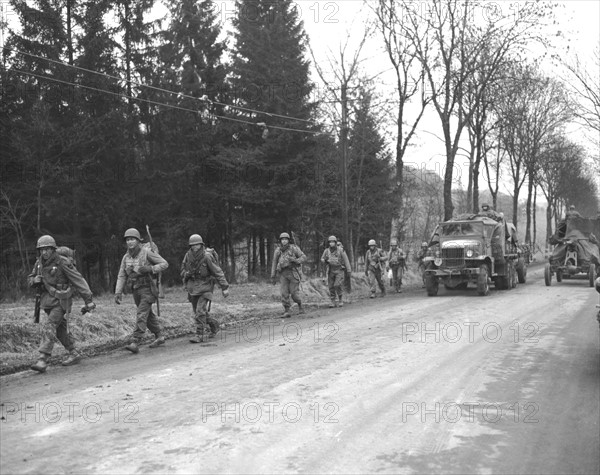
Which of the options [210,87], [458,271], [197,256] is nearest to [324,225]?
[210,87]

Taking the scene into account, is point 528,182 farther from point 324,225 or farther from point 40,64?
point 40,64

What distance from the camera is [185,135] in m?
28.4

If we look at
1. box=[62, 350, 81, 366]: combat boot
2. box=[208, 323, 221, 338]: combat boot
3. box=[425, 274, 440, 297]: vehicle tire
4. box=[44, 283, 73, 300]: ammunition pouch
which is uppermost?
box=[44, 283, 73, 300]: ammunition pouch

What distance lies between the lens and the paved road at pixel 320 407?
4.53 metres

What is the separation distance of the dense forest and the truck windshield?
3827 millimetres

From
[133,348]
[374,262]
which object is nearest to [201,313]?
[133,348]

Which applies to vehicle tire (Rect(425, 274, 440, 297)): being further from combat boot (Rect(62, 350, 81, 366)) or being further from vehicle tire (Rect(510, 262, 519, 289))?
combat boot (Rect(62, 350, 81, 366))

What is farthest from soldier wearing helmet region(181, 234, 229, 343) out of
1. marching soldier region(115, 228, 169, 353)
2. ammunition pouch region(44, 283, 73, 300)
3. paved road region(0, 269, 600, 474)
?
ammunition pouch region(44, 283, 73, 300)

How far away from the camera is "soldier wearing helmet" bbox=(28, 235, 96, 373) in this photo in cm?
820

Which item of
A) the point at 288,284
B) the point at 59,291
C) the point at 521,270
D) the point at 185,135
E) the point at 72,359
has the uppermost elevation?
the point at 185,135

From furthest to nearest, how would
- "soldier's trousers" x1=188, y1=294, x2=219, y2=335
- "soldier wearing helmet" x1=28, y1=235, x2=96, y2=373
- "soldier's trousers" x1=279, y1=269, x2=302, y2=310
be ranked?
"soldier's trousers" x1=279, y1=269, x2=302, y2=310
"soldier's trousers" x1=188, y1=294, x2=219, y2=335
"soldier wearing helmet" x1=28, y1=235, x2=96, y2=373

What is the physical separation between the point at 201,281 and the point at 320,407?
16.5 feet

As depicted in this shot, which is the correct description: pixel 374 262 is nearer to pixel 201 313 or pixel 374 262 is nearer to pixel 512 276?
pixel 512 276

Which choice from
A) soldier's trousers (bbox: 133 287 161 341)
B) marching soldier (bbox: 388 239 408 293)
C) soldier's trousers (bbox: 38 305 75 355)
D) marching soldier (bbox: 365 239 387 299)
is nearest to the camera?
soldier's trousers (bbox: 38 305 75 355)
